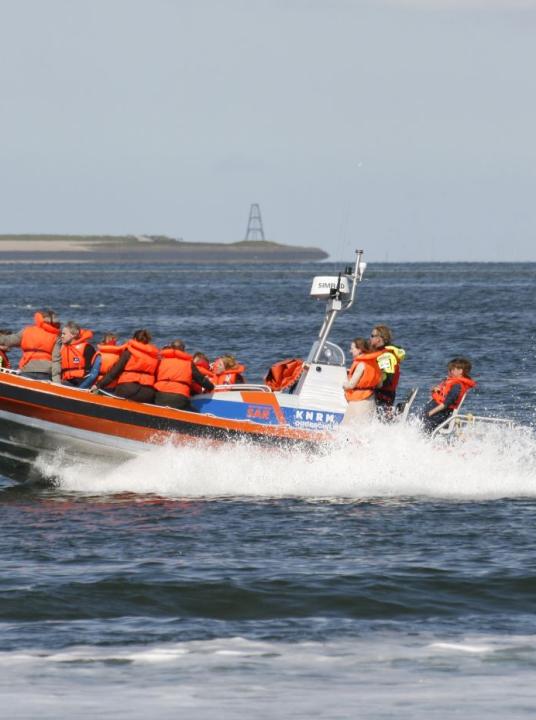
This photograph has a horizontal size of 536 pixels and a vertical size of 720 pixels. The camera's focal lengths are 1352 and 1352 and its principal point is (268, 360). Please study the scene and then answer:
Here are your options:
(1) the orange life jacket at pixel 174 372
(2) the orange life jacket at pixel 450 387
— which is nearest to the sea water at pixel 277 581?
(2) the orange life jacket at pixel 450 387

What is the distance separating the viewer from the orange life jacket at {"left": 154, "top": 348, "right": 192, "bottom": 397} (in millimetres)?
12227

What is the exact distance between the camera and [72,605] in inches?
339

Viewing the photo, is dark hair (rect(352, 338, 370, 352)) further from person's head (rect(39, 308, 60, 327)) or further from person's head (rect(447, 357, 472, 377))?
person's head (rect(39, 308, 60, 327))

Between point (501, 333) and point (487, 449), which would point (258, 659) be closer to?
point (487, 449)

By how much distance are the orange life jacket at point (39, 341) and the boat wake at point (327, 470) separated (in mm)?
999

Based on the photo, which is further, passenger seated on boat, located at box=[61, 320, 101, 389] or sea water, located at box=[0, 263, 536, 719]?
passenger seated on boat, located at box=[61, 320, 101, 389]

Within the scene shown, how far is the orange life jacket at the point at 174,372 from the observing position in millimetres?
12227

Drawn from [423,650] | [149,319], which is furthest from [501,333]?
[423,650]

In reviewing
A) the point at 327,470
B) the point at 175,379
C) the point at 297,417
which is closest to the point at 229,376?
the point at 175,379

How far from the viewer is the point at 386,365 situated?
1205cm

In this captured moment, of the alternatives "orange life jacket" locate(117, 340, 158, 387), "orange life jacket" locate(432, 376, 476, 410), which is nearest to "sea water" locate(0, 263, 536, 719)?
"orange life jacket" locate(432, 376, 476, 410)

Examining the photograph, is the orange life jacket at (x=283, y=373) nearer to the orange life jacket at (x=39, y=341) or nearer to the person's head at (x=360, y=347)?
the person's head at (x=360, y=347)

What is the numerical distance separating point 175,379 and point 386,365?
1.92 metres

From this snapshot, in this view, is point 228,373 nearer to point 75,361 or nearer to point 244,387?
point 244,387
